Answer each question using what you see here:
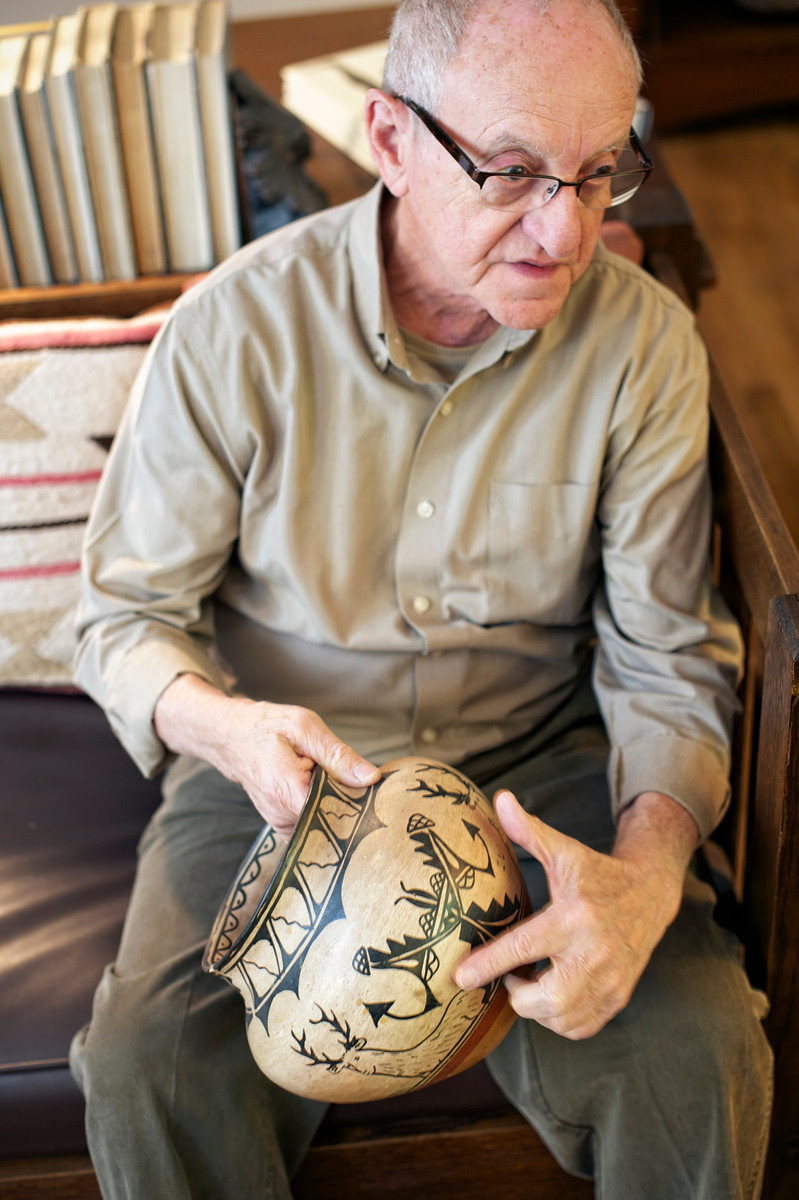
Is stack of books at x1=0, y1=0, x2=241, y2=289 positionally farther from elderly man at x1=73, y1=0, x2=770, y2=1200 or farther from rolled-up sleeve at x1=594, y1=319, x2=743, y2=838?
rolled-up sleeve at x1=594, y1=319, x2=743, y2=838

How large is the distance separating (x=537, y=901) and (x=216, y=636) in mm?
537

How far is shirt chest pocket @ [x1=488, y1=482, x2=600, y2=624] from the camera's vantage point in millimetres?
1324

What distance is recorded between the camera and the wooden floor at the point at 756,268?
3.13 metres

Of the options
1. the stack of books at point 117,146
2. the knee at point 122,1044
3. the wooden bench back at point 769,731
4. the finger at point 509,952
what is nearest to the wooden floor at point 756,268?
the wooden bench back at point 769,731

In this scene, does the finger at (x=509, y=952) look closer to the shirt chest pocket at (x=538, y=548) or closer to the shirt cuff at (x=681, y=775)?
the shirt cuff at (x=681, y=775)

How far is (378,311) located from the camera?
4.13 ft

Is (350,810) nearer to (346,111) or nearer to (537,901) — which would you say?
(537,901)

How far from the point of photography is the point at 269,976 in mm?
969

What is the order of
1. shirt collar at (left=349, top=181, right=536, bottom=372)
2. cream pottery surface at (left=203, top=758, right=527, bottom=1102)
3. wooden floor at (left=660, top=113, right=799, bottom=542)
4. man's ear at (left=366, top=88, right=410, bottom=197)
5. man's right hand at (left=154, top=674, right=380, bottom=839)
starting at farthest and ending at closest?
wooden floor at (left=660, top=113, right=799, bottom=542), shirt collar at (left=349, top=181, right=536, bottom=372), man's ear at (left=366, top=88, right=410, bottom=197), man's right hand at (left=154, top=674, right=380, bottom=839), cream pottery surface at (left=203, top=758, right=527, bottom=1102)

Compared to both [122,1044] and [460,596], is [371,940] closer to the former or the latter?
[122,1044]

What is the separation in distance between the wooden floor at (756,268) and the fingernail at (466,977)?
1.90 m

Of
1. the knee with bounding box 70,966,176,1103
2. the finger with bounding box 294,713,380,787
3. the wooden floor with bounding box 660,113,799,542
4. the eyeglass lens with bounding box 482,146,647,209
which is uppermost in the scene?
the eyeglass lens with bounding box 482,146,647,209

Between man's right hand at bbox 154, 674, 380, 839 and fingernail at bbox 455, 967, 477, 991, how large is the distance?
7.2 inches

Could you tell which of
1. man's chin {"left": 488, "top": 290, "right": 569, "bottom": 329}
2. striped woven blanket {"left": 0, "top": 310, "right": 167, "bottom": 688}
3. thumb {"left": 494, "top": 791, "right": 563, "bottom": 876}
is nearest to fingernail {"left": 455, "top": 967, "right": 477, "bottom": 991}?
thumb {"left": 494, "top": 791, "right": 563, "bottom": 876}
